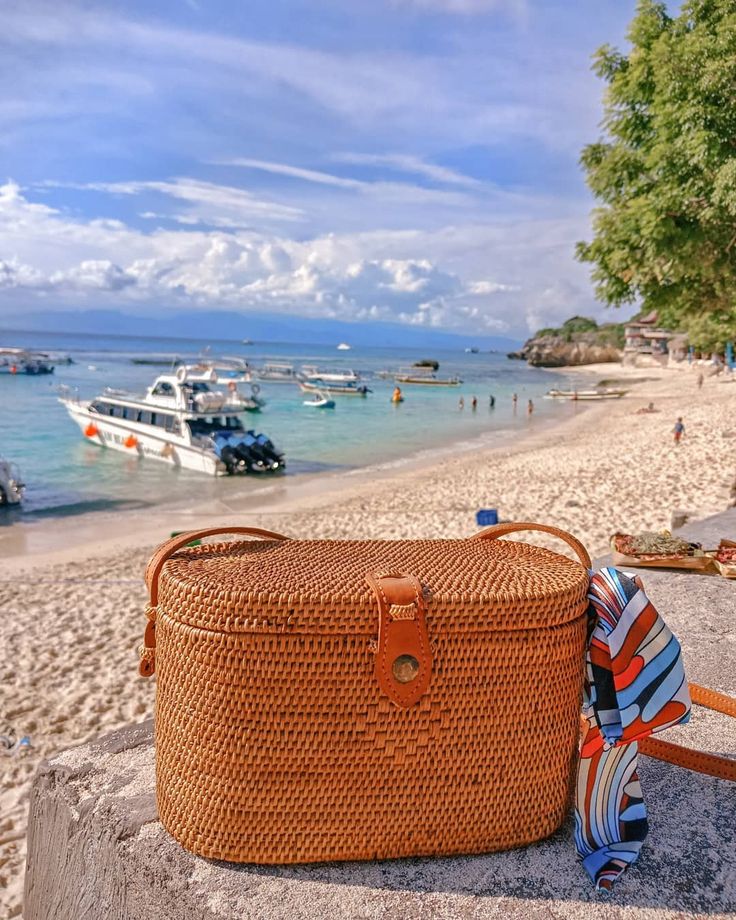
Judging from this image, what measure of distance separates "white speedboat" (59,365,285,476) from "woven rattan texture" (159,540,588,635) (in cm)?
1786

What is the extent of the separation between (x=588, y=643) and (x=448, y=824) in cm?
46

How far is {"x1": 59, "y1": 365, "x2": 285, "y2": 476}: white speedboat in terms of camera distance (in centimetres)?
1927

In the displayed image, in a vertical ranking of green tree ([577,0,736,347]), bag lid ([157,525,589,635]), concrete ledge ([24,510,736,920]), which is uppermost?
green tree ([577,0,736,347])

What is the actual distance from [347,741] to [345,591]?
0.94ft

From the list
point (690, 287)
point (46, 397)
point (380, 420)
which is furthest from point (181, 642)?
point (46, 397)

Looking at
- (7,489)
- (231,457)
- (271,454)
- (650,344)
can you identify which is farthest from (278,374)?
(650,344)

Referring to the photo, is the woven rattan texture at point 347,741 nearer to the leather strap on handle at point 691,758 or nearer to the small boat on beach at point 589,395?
the leather strap on handle at point 691,758

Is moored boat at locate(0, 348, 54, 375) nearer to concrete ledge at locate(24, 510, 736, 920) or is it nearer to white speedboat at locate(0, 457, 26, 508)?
white speedboat at locate(0, 457, 26, 508)

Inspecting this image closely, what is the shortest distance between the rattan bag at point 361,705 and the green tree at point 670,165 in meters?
6.11

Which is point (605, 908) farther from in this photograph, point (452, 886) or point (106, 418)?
point (106, 418)

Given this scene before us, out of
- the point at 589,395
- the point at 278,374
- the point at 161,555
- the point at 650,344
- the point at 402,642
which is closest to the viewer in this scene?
the point at 402,642

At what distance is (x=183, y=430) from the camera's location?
784 inches

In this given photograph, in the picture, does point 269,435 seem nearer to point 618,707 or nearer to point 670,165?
point 670,165

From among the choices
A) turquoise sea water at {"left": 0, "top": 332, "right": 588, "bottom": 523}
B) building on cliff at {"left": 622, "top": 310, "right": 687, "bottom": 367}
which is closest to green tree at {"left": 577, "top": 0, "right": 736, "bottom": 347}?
turquoise sea water at {"left": 0, "top": 332, "right": 588, "bottom": 523}
